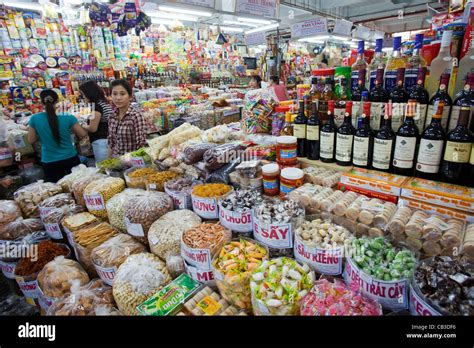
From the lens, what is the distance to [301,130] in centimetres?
161

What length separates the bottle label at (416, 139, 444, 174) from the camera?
1140 mm

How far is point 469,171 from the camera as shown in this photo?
45.3 inches

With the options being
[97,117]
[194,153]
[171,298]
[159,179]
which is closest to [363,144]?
[194,153]

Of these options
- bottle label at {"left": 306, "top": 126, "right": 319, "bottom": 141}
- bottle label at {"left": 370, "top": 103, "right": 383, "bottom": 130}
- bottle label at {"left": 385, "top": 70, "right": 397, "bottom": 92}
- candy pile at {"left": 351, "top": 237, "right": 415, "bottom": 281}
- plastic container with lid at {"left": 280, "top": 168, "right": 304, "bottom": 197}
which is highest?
bottle label at {"left": 385, "top": 70, "right": 397, "bottom": 92}

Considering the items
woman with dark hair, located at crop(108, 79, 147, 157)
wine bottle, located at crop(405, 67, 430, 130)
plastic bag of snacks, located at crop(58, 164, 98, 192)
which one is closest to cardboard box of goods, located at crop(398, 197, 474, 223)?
wine bottle, located at crop(405, 67, 430, 130)

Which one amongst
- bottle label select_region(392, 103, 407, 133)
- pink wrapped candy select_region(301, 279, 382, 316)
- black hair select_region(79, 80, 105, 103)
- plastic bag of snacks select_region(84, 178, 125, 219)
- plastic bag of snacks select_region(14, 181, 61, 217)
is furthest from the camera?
black hair select_region(79, 80, 105, 103)

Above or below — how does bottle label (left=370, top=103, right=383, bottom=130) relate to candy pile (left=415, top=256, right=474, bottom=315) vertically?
above

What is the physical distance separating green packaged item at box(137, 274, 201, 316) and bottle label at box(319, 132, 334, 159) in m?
0.95

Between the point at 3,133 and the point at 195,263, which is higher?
the point at 3,133

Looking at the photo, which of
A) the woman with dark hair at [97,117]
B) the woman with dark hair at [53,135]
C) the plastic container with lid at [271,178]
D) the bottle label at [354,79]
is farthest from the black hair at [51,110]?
the bottle label at [354,79]

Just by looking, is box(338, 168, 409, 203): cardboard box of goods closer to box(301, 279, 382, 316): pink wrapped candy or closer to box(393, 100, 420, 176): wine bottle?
box(393, 100, 420, 176): wine bottle
